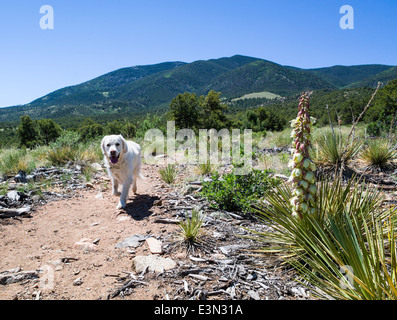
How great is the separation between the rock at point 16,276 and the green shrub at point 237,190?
97.3 inches

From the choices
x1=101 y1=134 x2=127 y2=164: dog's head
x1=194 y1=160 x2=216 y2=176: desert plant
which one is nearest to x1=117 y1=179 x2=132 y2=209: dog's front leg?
x1=101 y1=134 x2=127 y2=164: dog's head

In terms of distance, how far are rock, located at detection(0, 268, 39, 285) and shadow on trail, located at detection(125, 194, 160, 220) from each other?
168cm

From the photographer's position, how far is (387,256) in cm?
218

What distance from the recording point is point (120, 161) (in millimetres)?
4543

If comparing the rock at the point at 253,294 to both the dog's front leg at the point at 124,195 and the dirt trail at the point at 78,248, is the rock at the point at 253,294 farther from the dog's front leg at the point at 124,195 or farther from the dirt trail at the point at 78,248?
the dog's front leg at the point at 124,195

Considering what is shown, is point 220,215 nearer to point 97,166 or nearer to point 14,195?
point 14,195

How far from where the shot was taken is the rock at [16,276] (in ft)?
7.26

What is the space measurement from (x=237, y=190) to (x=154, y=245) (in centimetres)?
173

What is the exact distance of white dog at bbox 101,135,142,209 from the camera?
430 cm

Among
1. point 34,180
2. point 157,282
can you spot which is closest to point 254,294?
point 157,282

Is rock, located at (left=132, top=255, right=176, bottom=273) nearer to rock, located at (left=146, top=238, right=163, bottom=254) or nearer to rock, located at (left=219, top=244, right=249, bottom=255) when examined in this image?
rock, located at (left=146, top=238, right=163, bottom=254)

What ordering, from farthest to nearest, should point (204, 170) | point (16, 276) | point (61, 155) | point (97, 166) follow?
point (61, 155) → point (97, 166) → point (204, 170) → point (16, 276)

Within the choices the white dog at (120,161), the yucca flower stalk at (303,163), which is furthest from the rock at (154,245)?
the white dog at (120,161)

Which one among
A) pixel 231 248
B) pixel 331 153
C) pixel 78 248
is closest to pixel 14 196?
pixel 78 248
